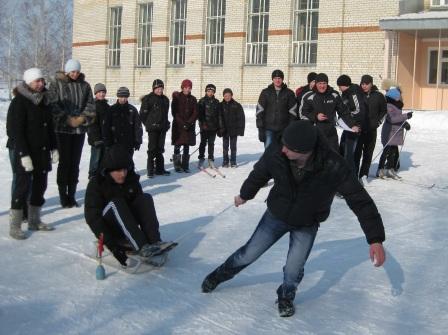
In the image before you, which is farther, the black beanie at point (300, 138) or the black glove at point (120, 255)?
the black glove at point (120, 255)

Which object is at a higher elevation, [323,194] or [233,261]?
[323,194]

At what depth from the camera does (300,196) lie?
4.54 metres

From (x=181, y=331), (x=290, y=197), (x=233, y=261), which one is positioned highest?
(x=290, y=197)

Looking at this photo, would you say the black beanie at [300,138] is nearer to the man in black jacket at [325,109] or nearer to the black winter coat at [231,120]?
the man in black jacket at [325,109]

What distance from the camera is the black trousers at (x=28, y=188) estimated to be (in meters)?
6.76

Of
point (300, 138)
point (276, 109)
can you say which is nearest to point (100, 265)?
point (300, 138)

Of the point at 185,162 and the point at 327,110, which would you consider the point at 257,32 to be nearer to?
the point at 185,162

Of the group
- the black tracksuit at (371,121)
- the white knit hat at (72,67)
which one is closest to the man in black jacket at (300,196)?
the white knit hat at (72,67)

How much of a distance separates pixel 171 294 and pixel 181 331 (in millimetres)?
777

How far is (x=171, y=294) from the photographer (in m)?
5.21

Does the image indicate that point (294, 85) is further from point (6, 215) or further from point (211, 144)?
point (6, 215)

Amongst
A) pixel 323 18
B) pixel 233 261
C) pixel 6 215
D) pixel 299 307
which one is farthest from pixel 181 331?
pixel 323 18

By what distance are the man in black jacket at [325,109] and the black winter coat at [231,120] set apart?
311 cm

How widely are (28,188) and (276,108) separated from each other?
477 centimetres
